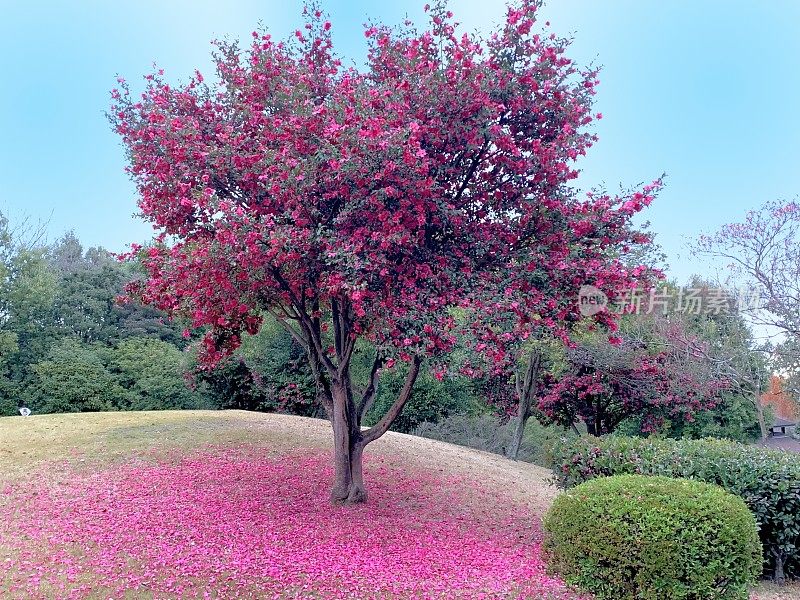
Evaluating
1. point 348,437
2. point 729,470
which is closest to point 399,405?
point 348,437

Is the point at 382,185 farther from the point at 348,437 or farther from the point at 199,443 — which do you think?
the point at 199,443

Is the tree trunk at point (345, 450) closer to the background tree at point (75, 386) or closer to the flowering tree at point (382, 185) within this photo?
the flowering tree at point (382, 185)

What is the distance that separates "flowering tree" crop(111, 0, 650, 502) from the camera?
5945 mm

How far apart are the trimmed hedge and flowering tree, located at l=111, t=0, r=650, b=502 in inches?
78.5

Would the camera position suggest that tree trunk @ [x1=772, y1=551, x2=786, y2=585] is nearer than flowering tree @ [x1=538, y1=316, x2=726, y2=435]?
Yes

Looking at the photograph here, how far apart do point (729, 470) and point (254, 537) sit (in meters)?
4.98

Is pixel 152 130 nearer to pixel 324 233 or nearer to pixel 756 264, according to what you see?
pixel 324 233

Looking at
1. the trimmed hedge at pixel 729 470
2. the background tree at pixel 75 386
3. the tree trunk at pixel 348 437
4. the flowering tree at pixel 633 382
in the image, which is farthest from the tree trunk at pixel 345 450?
the background tree at pixel 75 386

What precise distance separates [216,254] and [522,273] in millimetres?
3166

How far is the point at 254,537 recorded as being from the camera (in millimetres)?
6312

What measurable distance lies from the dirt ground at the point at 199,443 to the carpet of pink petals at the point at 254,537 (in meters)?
0.80

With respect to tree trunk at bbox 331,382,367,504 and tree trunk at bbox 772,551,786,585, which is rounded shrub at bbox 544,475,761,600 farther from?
tree trunk at bbox 331,382,367,504

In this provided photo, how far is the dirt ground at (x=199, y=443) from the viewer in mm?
10258

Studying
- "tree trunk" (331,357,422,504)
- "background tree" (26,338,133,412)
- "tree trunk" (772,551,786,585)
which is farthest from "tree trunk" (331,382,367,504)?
"background tree" (26,338,133,412)
